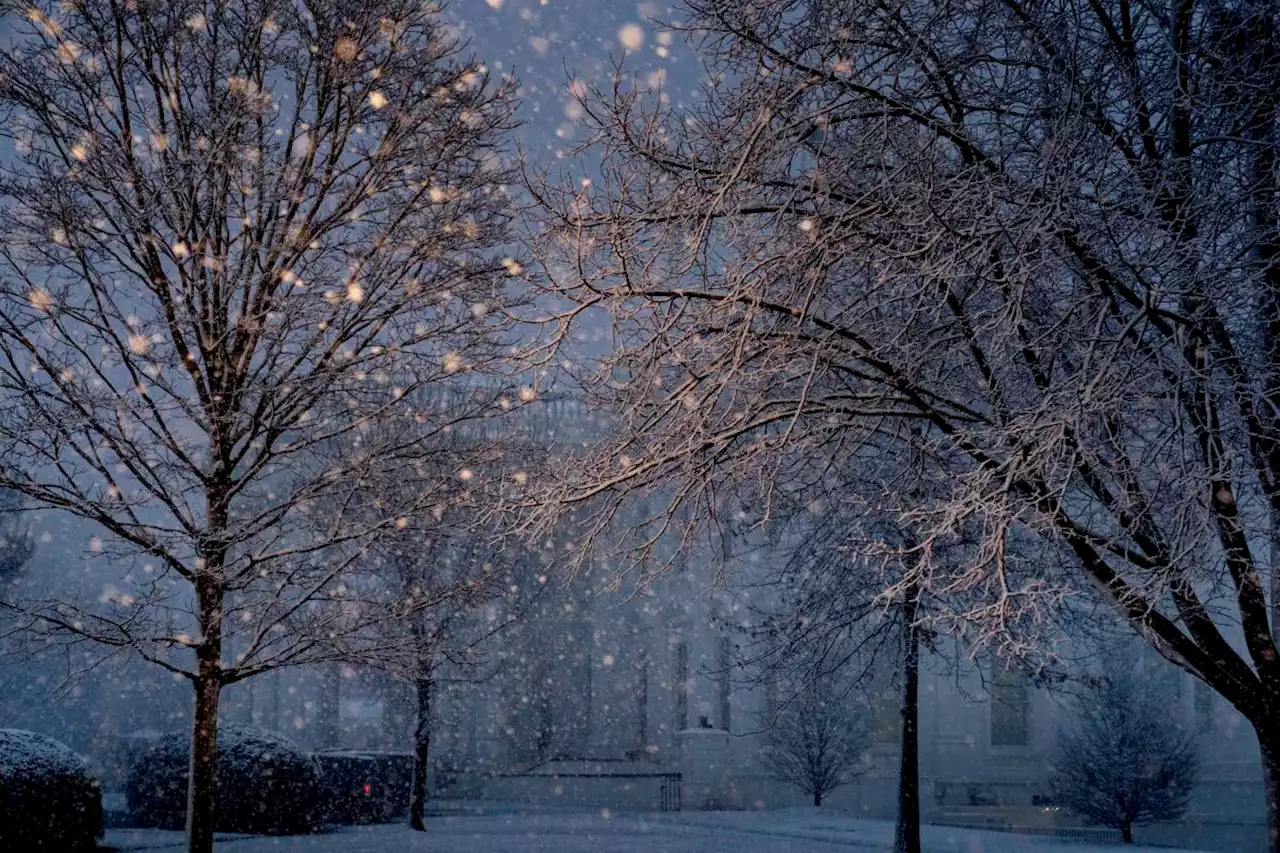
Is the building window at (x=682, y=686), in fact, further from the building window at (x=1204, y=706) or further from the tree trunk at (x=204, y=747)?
the tree trunk at (x=204, y=747)

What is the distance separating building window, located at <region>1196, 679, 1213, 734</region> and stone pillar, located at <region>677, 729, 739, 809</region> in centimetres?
Result: 1515

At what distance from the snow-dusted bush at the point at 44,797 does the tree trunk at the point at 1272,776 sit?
12293 millimetres

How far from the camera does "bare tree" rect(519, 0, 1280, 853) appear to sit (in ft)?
17.5

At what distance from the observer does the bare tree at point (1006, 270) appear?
535 cm

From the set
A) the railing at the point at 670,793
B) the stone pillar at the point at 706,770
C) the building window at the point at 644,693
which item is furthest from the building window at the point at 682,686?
the railing at the point at 670,793

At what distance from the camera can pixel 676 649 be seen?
1364 inches

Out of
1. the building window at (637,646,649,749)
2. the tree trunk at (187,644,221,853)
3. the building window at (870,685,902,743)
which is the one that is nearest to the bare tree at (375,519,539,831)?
the tree trunk at (187,644,221,853)

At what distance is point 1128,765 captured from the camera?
73.6 ft

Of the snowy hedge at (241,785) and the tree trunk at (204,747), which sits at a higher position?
the tree trunk at (204,747)

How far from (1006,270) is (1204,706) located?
32.8 m

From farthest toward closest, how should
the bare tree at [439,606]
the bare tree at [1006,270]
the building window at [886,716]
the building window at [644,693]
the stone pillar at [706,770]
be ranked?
the building window at [644,693] < the building window at [886,716] < the stone pillar at [706,770] < the bare tree at [439,606] < the bare tree at [1006,270]

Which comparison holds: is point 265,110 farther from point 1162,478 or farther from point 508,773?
point 508,773

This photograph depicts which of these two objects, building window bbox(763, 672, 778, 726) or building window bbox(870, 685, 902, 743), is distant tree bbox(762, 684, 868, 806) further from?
building window bbox(870, 685, 902, 743)

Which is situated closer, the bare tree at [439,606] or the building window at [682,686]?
the bare tree at [439,606]
